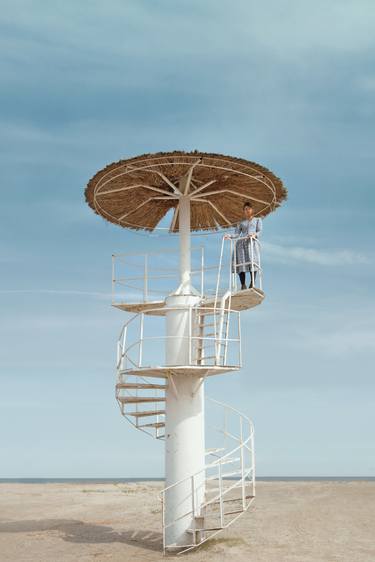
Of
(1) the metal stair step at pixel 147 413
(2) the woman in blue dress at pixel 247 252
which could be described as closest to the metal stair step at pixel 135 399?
(1) the metal stair step at pixel 147 413

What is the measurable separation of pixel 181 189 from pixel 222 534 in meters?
10.7

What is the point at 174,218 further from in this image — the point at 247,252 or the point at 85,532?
the point at 85,532

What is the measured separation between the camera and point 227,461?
1720 centimetres

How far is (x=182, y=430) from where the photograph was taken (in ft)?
58.1

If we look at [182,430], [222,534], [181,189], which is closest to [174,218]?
[181,189]

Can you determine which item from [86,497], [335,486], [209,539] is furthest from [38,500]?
[209,539]

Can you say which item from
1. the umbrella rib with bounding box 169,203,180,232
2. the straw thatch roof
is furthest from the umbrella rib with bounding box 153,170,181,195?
the umbrella rib with bounding box 169,203,180,232

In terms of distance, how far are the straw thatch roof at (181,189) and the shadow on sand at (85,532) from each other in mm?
10143

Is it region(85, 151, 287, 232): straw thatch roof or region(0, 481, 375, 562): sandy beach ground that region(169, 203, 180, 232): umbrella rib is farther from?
region(0, 481, 375, 562): sandy beach ground

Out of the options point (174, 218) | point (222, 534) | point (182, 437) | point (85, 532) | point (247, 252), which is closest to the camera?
point (182, 437)

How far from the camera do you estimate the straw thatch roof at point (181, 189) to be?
18.0 meters

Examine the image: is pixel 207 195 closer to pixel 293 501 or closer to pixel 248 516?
pixel 248 516

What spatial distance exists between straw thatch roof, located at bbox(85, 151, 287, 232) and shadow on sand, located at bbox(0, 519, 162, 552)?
10143 millimetres

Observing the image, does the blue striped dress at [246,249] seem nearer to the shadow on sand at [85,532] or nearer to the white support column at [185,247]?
the white support column at [185,247]
